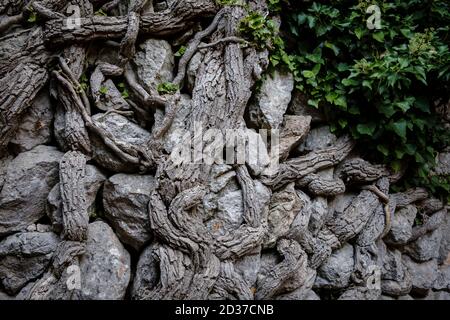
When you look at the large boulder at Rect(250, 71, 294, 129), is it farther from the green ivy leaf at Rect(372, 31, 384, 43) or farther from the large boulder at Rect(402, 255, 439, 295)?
the large boulder at Rect(402, 255, 439, 295)

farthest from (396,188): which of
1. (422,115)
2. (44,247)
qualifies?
(44,247)

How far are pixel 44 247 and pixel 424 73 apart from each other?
3545 mm

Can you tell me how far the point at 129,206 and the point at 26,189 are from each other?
2.73ft

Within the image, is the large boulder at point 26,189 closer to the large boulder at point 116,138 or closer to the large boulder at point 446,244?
the large boulder at point 116,138

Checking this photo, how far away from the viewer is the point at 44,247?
294 centimetres

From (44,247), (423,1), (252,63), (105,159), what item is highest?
(423,1)

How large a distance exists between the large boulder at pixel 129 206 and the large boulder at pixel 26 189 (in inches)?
18.5

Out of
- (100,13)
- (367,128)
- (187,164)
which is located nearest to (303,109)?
(367,128)

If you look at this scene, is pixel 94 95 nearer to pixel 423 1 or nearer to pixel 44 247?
pixel 44 247

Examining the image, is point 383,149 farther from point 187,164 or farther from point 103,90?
point 103,90

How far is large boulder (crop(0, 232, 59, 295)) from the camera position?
2.94m

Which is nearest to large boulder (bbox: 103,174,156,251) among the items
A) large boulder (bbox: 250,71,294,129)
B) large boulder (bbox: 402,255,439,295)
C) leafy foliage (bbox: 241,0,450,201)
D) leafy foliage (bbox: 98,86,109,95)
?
leafy foliage (bbox: 98,86,109,95)

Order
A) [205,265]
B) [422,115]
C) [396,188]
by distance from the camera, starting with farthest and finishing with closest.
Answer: [396,188], [422,115], [205,265]

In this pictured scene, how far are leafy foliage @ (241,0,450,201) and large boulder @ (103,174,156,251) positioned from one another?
171cm
